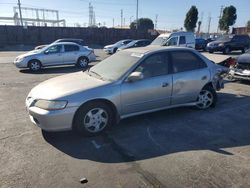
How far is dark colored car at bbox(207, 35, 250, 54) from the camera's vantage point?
2228 centimetres

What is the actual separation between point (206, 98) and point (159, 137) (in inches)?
85.2

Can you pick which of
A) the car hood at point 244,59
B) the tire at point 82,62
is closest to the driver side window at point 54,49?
the tire at point 82,62

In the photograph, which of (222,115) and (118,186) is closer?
(118,186)

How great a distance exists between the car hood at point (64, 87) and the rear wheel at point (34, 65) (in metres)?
8.43

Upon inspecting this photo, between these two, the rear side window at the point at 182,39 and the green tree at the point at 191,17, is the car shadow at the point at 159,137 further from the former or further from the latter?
the green tree at the point at 191,17

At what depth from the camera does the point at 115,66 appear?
17.0 ft

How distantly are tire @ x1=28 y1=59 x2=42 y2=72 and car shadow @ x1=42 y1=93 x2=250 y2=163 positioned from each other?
8.99 meters

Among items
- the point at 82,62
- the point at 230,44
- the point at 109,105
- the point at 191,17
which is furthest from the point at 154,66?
the point at 191,17

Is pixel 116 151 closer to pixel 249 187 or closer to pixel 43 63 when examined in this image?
pixel 249 187

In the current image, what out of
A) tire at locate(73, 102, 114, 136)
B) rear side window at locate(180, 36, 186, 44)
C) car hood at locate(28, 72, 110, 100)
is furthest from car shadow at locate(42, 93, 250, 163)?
rear side window at locate(180, 36, 186, 44)

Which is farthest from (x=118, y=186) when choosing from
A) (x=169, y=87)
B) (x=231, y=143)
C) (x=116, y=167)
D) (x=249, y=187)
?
(x=169, y=87)

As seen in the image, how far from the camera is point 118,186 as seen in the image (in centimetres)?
309

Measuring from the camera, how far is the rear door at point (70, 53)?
13830mm

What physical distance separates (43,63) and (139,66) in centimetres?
941
